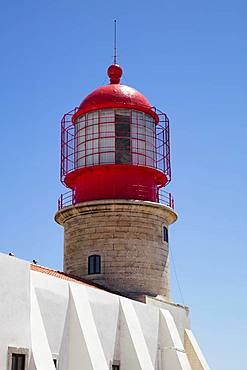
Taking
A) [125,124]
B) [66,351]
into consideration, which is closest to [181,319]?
[125,124]

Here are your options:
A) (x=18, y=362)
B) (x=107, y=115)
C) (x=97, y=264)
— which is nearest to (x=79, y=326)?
(x=18, y=362)

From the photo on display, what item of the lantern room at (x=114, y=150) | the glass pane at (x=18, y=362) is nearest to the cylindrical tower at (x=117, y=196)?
the lantern room at (x=114, y=150)

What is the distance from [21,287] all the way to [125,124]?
1184cm

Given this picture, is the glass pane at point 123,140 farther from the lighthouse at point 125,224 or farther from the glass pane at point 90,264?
the glass pane at point 90,264

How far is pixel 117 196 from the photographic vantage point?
2414 centimetres

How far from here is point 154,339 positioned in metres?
21.3

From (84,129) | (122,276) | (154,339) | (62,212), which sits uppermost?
(84,129)

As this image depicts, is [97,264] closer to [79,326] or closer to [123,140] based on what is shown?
[123,140]

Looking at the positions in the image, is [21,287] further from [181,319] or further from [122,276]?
[181,319]

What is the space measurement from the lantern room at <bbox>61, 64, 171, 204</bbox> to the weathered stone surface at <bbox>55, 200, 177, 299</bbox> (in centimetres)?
54

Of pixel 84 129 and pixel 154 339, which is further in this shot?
pixel 84 129

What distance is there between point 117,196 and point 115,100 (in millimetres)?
3689

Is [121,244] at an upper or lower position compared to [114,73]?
lower

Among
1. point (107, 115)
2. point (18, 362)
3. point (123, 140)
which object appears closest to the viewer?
point (18, 362)
